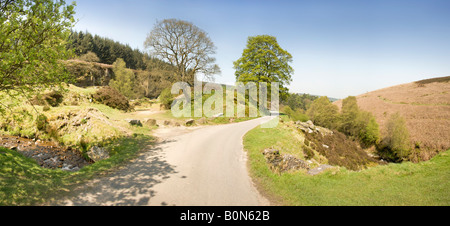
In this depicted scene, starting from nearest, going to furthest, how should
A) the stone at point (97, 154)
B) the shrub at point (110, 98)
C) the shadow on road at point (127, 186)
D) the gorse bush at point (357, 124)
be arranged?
1. the shadow on road at point (127, 186)
2. the stone at point (97, 154)
3. the shrub at point (110, 98)
4. the gorse bush at point (357, 124)

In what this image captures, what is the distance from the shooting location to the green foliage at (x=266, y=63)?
92.3 feet

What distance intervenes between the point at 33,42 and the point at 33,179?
452cm

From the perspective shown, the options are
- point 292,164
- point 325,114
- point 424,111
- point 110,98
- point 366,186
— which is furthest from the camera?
point 424,111

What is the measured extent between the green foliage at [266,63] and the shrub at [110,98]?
1869 centimetres

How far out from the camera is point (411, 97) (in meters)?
37.6

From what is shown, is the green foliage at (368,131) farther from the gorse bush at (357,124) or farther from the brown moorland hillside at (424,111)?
the brown moorland hillside at (424,111)

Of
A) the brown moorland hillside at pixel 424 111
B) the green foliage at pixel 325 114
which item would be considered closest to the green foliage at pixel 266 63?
the green foliage at pixel 325 114

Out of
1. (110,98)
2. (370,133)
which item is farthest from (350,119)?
(110,98)

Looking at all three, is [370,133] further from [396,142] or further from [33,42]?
[33,42]

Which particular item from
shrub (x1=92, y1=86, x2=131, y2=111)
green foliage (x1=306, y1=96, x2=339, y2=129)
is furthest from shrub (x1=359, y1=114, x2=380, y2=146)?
shrub (x1=92, y1=86, x2=131, y2=111)

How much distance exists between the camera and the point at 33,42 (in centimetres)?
569

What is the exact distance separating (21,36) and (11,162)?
4.42 metres

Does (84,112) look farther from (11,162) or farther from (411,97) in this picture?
(411,97)
